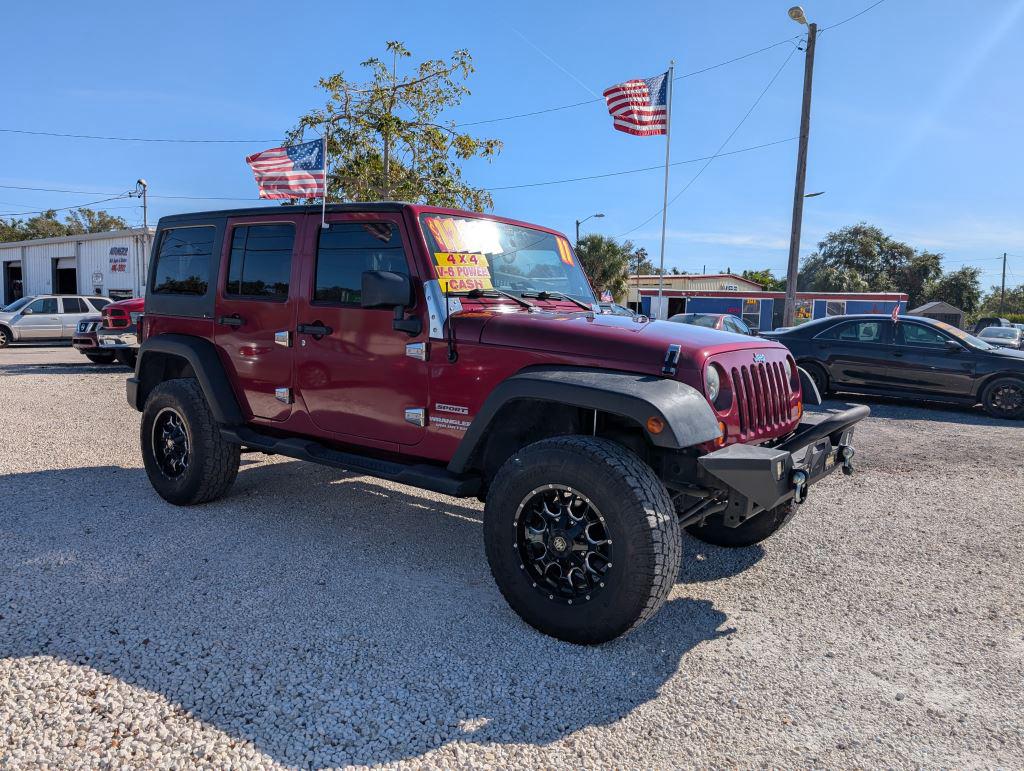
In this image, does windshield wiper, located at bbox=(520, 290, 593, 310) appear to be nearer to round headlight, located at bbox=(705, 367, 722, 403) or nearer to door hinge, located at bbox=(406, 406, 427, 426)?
door hinge, located at bbox=(406, 406, 427, 426)

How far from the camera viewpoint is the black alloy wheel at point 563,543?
311 cm

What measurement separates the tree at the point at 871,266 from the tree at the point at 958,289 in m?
0.67

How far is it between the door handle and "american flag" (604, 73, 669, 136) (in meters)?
15.5

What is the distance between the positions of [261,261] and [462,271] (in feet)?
5.23

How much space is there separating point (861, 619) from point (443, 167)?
14.3 metres

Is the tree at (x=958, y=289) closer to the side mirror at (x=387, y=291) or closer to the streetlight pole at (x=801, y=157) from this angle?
the streetlight pole at (x=801, y=157)

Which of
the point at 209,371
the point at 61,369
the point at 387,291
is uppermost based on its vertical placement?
the point at 387,291

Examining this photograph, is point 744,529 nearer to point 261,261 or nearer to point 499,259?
point 499,259

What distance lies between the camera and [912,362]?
1043 centimetres

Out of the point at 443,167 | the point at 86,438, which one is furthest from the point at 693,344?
the point at 443,167

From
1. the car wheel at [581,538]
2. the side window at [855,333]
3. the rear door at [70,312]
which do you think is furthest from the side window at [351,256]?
the rear door at [70,312]

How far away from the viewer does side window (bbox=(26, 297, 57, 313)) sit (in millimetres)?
19922

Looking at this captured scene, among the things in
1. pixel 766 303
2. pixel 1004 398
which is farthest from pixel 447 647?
pixel 766 303

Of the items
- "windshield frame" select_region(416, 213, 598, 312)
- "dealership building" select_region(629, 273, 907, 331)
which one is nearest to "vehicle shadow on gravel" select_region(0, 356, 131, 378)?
"windshield frame" select_region(416, 213, 598, 312)
